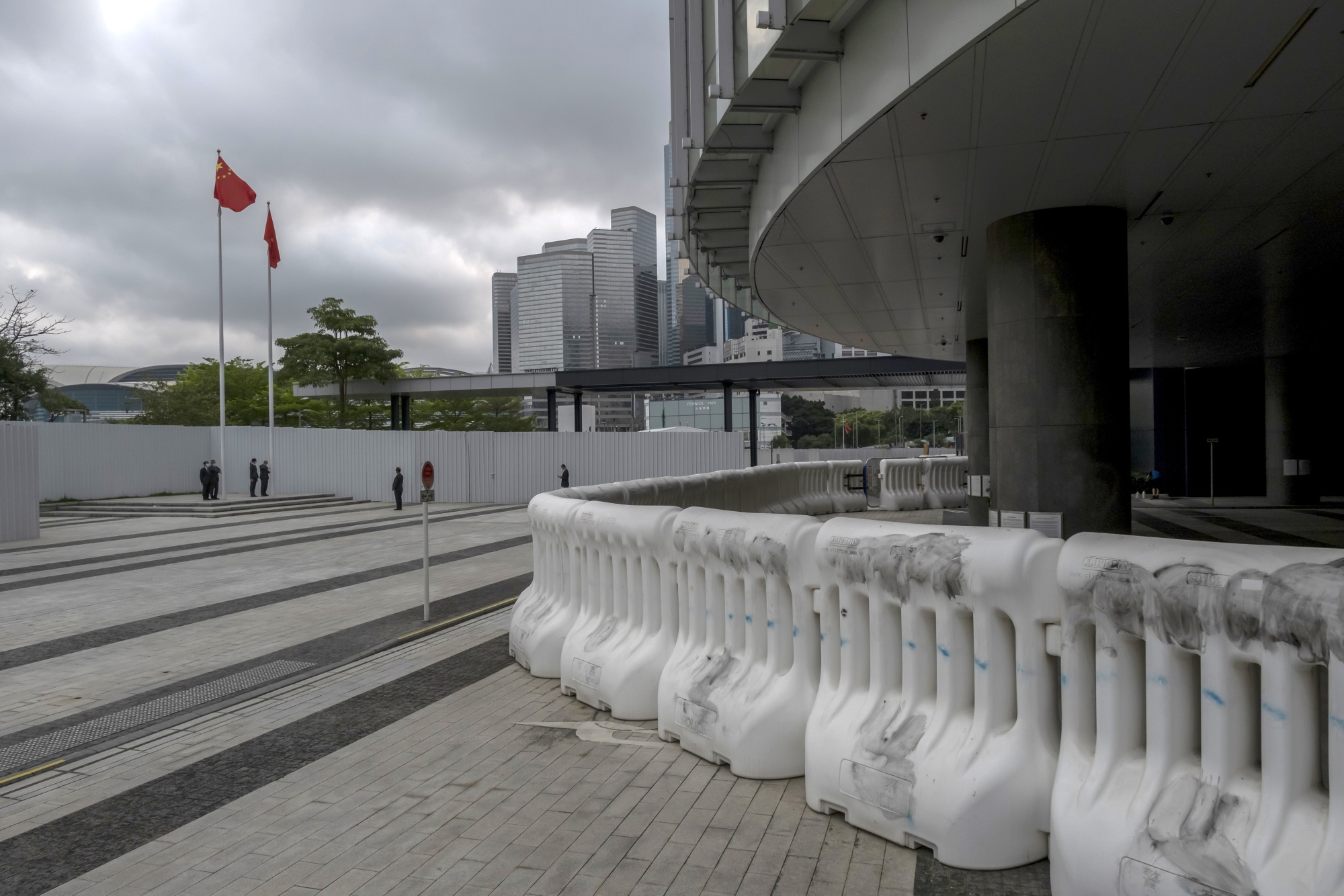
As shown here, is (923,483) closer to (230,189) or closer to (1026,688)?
(1026,688)

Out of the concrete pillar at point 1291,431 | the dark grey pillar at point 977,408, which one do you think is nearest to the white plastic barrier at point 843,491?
the dark grey pillar at point 977,408

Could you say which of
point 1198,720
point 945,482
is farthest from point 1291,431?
point 1198,720

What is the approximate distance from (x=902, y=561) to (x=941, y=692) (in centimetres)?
61

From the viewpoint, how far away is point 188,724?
5957 millimetres

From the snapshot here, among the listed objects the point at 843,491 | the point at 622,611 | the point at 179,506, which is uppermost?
the point at 622,611

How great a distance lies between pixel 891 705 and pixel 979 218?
29.8 ft

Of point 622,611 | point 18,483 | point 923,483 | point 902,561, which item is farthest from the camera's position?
point 923,483

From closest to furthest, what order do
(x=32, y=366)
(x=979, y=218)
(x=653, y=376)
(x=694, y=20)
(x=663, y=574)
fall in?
(x=663, y=574), (x=694, y=20), (x=979, y=218), (x=32, y=366), (x=653, y=376)

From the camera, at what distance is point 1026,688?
352 centimetres

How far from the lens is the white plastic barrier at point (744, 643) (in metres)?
4.47

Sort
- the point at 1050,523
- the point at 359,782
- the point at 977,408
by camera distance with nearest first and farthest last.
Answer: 1. the point at 359,782
2. the point at 1050,523
3. the point at 977,408

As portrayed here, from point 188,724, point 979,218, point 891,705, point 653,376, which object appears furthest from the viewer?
point 653,376

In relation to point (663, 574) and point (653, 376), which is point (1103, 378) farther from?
point (653, 376)

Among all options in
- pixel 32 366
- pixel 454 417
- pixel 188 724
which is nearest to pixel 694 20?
pixel 188 724
